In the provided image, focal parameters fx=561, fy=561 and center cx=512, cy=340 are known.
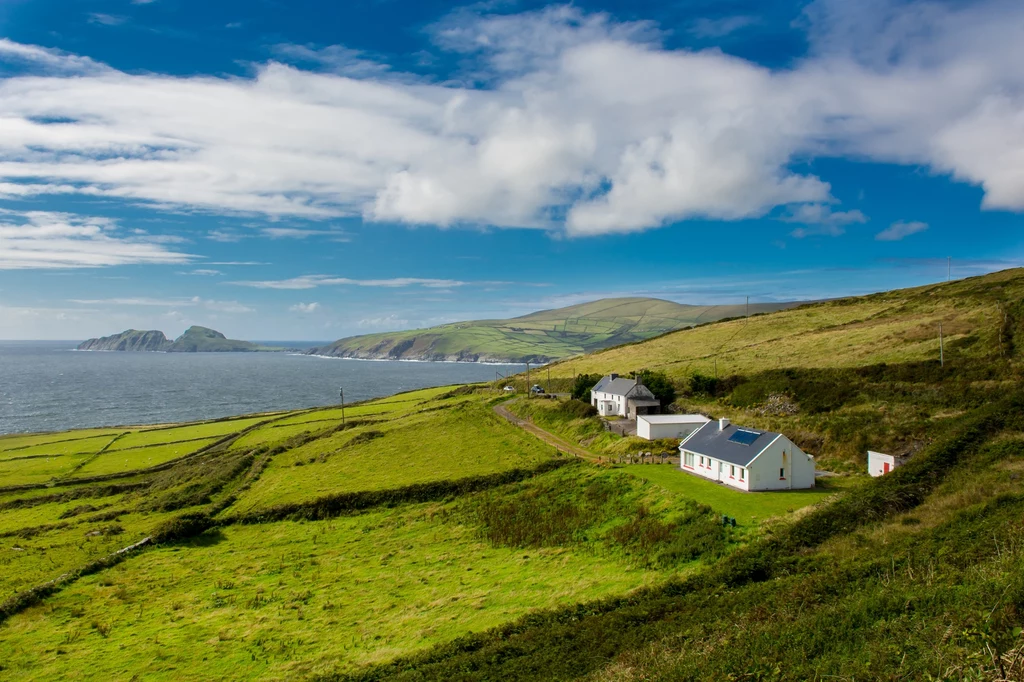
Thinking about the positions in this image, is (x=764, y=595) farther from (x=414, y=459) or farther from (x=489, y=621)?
(x=414, y=459)

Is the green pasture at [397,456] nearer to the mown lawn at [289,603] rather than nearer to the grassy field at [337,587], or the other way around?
the grassy field at [337,587]

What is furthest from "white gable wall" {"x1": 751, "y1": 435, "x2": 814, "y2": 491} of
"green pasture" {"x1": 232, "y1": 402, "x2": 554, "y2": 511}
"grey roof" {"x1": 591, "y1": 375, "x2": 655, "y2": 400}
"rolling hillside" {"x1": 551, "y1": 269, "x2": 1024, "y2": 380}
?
"grey roof" {"x1": 591, "y1": 375, "x2": 655, "y2": 400}

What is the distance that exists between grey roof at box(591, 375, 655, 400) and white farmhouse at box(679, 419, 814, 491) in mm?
24623

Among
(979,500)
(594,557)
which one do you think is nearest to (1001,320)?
(979,500)

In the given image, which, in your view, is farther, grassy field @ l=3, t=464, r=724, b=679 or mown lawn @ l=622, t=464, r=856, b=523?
mown lawn @ l=622, t=464, r=856, b=523

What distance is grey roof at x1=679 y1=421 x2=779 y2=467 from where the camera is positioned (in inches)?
1502

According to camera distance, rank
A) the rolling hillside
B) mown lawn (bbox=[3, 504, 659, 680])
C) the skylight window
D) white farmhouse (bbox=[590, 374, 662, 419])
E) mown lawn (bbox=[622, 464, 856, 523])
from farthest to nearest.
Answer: white farmhouse (bbox=[590, 374, 662, 419]) → the rolling hillside → the skylight window → mown lawn (bbox=[622, 464, 856, 523]) → mown lawn (bbox=[3, 504, 659, 680])

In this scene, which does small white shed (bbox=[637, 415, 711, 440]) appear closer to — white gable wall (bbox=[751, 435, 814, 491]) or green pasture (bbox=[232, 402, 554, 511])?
green pasture (bbox=[232, 402, 554, 511])

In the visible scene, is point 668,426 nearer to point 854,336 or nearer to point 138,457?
point 854,336

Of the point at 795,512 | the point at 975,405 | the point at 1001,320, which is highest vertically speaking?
the point at 1001,320

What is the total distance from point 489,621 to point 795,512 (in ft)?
58.7

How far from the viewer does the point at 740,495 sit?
119 feet

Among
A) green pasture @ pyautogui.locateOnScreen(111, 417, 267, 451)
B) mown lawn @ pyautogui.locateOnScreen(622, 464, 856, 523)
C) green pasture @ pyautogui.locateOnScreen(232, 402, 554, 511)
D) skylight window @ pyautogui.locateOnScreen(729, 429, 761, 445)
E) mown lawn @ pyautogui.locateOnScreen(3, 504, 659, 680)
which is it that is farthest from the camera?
green pasture @ pyautogui.locateOnScreen(111, 417, 267, 451)

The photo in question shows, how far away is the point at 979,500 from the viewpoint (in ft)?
88.1
